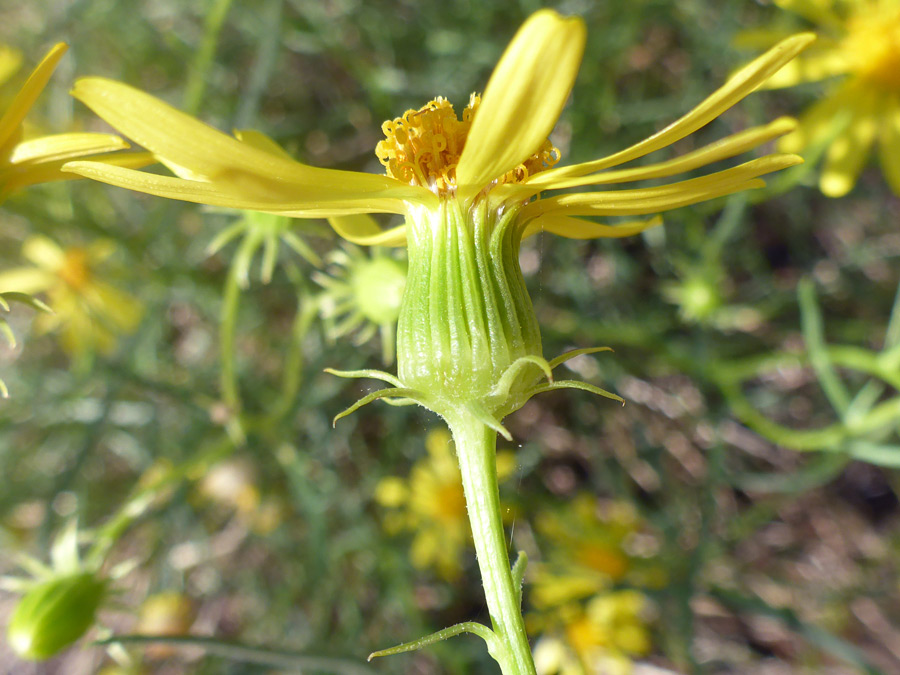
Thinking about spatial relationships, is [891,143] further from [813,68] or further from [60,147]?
Result: [60,147]

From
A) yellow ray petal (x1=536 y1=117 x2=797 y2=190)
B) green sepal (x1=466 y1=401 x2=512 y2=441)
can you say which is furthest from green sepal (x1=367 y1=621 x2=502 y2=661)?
yellow ray petal (x1=536 y1=117 x2=797 y2=190)

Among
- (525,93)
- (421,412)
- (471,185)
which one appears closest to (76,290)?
(421,412)

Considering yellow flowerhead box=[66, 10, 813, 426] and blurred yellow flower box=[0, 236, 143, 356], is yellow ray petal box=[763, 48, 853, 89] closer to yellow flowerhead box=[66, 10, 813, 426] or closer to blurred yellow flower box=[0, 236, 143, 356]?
yellow flowerhead box=[66, 10, 813, 426]

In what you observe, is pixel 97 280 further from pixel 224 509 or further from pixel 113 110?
pixel 113 110

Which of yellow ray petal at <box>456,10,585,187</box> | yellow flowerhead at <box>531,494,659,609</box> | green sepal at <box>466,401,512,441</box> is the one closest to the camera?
yellow ray petal at <box>456,10,585,187</box>

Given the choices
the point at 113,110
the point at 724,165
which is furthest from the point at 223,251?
the point at 113,110

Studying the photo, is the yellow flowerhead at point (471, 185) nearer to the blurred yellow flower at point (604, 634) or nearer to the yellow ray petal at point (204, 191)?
the yellow ray petal at point (204, 191)
